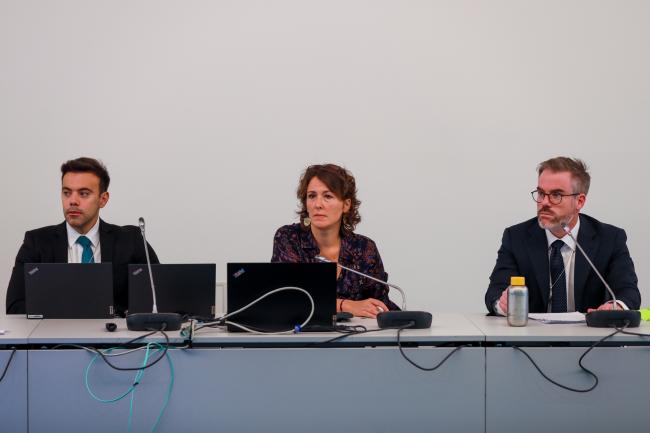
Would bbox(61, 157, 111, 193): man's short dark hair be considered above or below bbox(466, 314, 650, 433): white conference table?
above

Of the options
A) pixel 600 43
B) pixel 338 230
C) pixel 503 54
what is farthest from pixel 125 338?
pixel 600 43

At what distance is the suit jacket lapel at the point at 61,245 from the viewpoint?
380cm

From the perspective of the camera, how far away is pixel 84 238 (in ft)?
12.6

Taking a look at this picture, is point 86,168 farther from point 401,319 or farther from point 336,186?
point 401,319

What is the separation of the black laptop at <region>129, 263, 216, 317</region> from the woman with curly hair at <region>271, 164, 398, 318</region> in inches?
25.8

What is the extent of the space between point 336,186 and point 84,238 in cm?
108

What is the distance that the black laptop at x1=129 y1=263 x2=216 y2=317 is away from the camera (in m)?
3.15

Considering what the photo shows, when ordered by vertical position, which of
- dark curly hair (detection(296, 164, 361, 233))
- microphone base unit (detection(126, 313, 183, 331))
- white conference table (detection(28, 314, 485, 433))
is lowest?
white conference table (detection(28, 314, 485, 433))

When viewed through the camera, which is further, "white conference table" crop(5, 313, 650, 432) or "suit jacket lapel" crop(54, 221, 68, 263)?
"suit jacket lapel" crop(54, 221, 68, 263)

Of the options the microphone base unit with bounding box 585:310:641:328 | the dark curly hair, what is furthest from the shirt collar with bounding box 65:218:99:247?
the microphone base unit with bounding box 585:310:641:328

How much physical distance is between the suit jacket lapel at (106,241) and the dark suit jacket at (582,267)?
1.55 meters

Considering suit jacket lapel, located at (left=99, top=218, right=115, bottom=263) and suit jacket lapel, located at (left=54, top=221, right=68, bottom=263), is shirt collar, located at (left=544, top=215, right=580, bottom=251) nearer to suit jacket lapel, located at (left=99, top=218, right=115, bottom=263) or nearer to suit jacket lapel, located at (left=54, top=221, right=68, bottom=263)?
suit jacket lapel, located at (left=99, top=218, right=115, bottom=263)

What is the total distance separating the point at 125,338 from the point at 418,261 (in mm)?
2352

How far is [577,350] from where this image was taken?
9.27 feet
